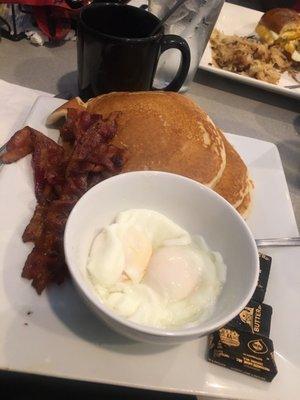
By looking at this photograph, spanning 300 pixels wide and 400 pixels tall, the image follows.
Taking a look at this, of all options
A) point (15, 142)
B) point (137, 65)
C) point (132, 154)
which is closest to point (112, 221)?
point (132, 154)

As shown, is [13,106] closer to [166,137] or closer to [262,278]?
[166,137]

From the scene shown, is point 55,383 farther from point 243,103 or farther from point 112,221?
point 243,103

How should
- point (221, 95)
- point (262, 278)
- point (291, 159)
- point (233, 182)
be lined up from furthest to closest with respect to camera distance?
point (221, 95) < point (291, 159) < point (233, 182) < point (262, 278)

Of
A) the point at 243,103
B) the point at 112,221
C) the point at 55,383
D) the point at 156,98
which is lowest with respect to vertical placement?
the point at 55,383

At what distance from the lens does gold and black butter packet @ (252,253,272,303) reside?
734mm

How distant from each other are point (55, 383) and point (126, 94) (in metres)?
0.66

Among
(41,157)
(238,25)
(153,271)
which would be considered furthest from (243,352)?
(238,25)

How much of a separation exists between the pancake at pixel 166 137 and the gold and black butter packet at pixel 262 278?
0.61 ft

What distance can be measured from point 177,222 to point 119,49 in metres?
0.43

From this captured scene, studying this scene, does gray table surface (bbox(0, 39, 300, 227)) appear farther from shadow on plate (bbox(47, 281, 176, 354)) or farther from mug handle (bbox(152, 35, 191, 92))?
shadow on plate (bbox(47, 281, 176, 354))

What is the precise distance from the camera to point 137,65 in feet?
3.12

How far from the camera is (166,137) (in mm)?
834

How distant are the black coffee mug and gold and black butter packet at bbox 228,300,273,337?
0.60 metres

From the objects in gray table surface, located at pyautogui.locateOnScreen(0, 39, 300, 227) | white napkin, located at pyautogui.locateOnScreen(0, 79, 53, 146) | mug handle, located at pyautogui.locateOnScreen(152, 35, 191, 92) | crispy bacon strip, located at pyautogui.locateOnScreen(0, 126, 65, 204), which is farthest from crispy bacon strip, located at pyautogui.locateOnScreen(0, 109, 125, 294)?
gray table surface, located at pyautogui.locateOnScreen(0, 39, 300, 227)
